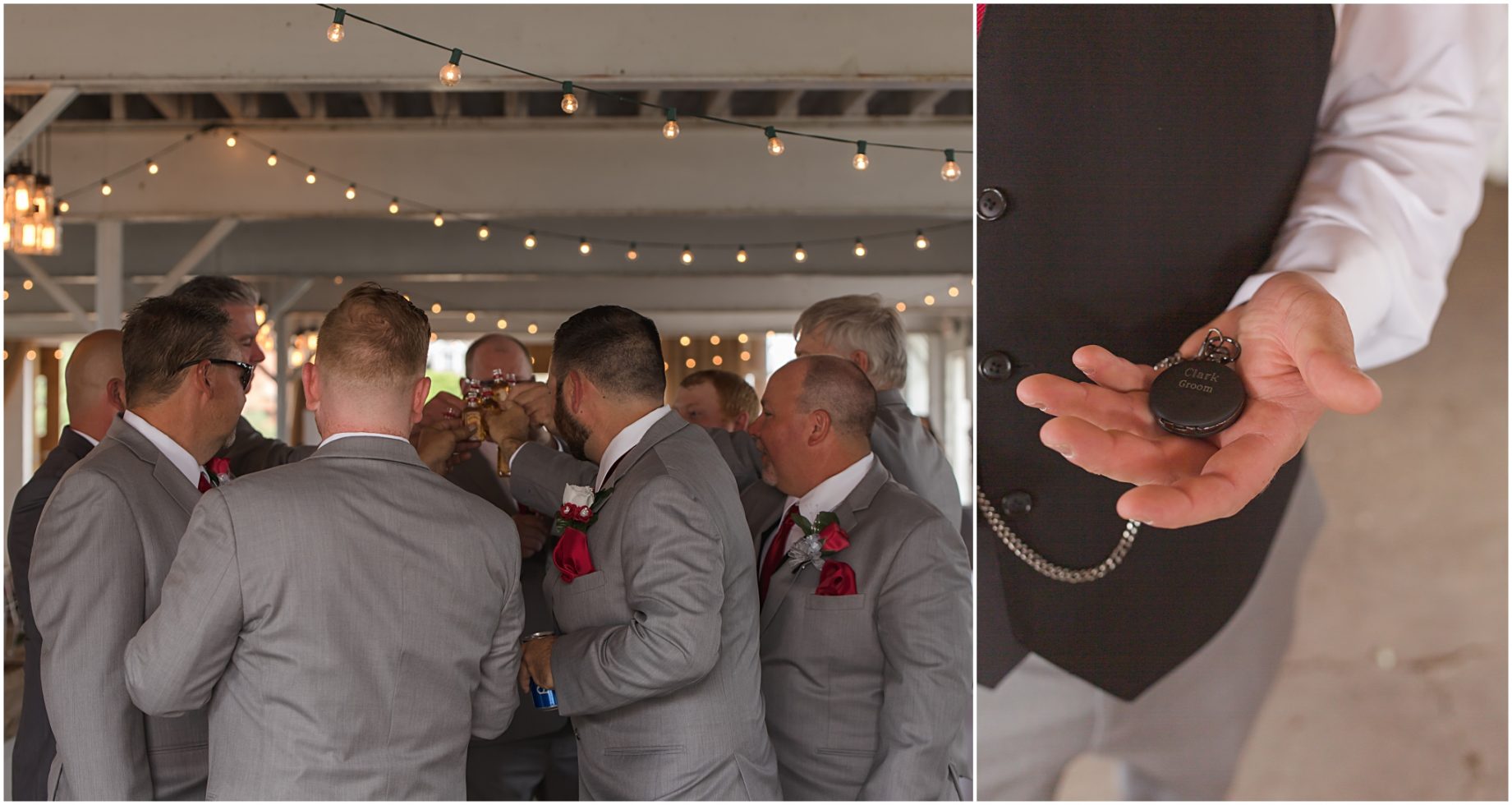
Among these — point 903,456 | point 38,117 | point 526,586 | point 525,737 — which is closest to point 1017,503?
point 903,456

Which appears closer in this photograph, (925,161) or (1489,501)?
(1489,501)

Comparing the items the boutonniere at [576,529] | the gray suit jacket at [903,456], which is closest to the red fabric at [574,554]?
the boutonniere at [576,529]

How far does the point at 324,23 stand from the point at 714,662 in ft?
8.89

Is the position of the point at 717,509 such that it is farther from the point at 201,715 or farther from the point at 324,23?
the point at 324,23

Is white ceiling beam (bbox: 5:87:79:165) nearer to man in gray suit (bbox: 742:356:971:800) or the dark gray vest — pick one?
man in gray suit (bbox: 742:356:971:800)

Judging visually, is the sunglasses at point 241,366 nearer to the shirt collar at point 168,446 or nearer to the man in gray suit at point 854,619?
the shirt collar at point 168,446

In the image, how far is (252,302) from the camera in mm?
3244

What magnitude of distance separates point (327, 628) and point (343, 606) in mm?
38

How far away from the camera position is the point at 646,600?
7.01ft

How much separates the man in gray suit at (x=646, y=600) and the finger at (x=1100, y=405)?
1.01 meters

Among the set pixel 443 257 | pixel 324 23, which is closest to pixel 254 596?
pixel 324 23

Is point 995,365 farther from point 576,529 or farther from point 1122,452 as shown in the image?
point 576,529

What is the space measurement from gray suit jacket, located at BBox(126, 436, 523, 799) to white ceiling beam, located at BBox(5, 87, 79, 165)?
9.37ft

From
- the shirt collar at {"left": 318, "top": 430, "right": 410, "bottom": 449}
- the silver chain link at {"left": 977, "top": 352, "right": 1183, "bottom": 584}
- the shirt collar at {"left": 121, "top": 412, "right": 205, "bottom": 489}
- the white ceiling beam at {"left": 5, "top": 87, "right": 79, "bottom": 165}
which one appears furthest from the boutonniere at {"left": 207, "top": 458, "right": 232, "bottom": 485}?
the white ceiling beam at {"left": 5, "top": 87, "right": 79, "bottom": 165}
